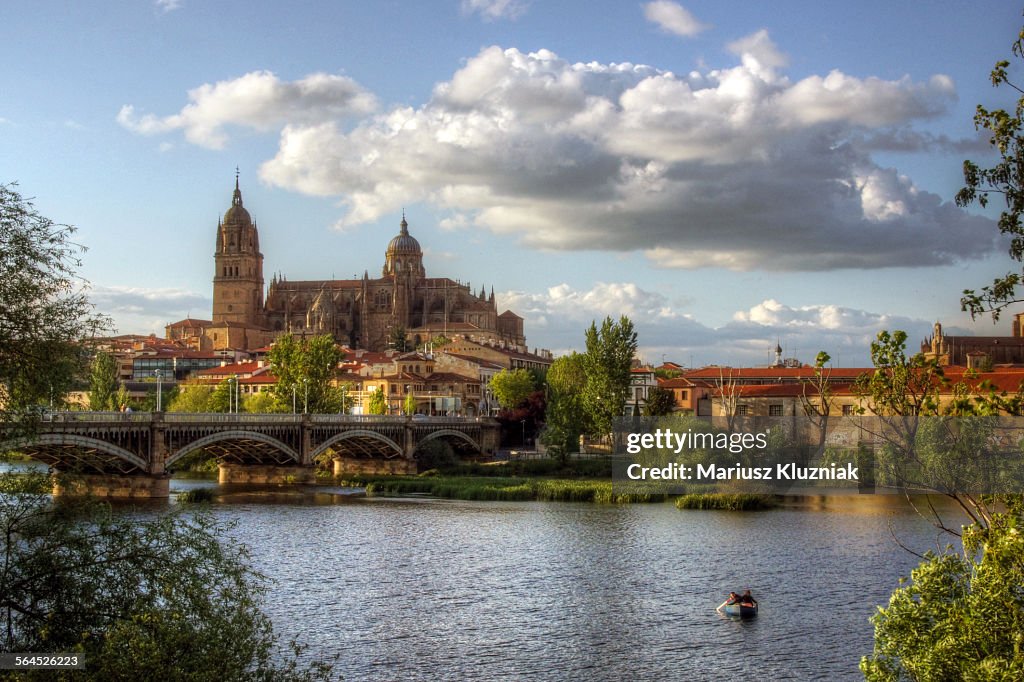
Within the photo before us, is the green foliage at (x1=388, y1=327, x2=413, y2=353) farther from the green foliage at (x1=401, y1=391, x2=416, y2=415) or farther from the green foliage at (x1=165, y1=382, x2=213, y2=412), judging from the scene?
the green foliage at (x1=165, y1=382, x2=213, y2=412)

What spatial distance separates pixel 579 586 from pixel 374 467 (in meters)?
45.9

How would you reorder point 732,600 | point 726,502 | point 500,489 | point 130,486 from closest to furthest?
point 732,600, point 726,502, point 130,486, point 500,489

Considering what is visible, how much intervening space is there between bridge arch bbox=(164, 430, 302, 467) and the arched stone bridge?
58mm

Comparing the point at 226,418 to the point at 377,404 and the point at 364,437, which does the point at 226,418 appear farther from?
the point at 377,404

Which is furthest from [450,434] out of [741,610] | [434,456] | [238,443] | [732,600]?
[741,610]

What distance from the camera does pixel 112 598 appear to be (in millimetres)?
17547

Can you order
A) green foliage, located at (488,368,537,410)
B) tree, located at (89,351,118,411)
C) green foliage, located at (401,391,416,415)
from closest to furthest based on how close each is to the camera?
1. tree, located at (89,351,118,411)
2. green foliage, located at (401,391,416,415)
3. green foliage, located at (488,368,537,410)

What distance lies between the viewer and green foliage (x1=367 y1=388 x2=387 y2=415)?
344 ft

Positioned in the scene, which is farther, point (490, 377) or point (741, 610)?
point (490, 377)

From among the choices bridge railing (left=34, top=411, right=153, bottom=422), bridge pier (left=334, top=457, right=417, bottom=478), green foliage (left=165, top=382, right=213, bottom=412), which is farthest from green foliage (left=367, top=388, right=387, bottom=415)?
bridge railing (left=34, top=411, right=153, bottom=422)

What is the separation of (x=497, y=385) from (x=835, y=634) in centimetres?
8497

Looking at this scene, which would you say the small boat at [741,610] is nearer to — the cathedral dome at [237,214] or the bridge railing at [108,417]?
the bridge railing at [108,417]

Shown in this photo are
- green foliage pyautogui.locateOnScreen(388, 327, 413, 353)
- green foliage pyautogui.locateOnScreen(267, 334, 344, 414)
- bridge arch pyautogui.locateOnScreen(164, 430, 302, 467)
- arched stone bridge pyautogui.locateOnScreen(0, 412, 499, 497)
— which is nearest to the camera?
arched stone bridge pyautogui.locateOnScreen(0, 412, 499, 497)

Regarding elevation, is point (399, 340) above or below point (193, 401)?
above
